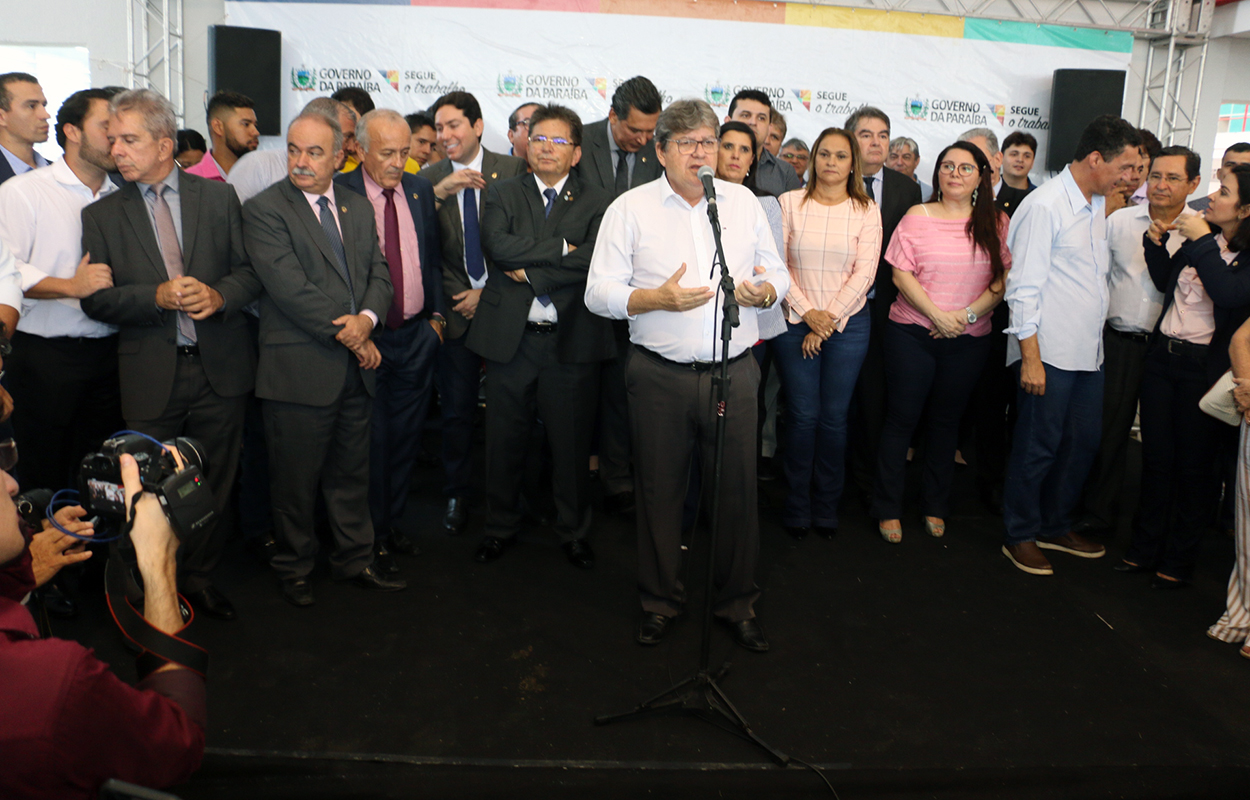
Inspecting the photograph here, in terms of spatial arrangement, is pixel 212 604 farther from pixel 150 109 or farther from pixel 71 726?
pixel 71 726

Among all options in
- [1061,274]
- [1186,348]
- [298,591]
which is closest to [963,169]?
[1061,274]

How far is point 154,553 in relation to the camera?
51.4 inches

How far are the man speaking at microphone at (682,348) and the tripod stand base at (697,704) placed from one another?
33 centimetres

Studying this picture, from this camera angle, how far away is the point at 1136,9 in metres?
7.39

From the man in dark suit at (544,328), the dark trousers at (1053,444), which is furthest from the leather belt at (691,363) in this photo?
the dark trousers at (1053,444)

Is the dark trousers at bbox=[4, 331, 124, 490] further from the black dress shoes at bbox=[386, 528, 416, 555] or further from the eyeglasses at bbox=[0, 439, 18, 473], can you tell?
the black dress shoes at bbox=[386, 528, 416, 555]

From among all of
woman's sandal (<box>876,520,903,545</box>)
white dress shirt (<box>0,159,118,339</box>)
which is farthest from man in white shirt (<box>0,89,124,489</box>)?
woman's sandal (<box>876,520,903,545</box>)

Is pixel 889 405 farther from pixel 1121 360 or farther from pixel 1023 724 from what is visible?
pixel 1023 724

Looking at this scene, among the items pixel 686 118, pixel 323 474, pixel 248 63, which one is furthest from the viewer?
pixel 248 63

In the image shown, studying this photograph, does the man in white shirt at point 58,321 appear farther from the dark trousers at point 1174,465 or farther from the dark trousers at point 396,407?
the dark trousers at point 1174,465

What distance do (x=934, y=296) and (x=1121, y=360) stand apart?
35.5 inches

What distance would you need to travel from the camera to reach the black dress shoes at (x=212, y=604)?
2.81 metres

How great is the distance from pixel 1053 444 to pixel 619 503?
184 cm

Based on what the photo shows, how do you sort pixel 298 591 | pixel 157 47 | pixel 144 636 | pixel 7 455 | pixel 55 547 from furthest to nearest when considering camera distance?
pixel 157 47 < pixel 298 591 < pixel 7 455 < pixel 55 547 < pixel 144 636
